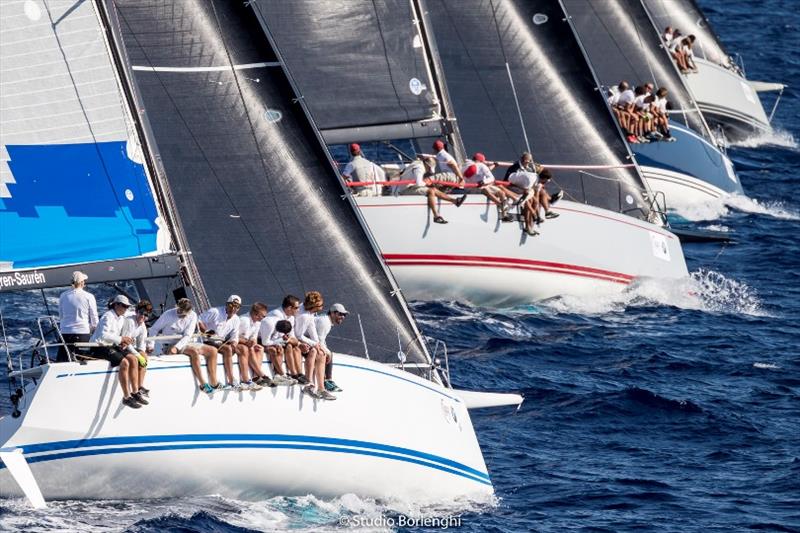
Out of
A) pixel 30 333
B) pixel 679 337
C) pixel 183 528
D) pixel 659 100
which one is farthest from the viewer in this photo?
pixel 659 100

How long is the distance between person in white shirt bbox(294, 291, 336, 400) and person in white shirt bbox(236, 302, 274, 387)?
1.51 ft

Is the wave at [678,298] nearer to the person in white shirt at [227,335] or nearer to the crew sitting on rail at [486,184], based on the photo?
the crew sitting on rail at [486,184]

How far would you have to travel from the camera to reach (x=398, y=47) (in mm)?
33469

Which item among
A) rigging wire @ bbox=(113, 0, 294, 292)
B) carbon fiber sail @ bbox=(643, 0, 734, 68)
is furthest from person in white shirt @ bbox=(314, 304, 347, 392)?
carbon fiber sail @ bbox=(643, 0, 734, 68)

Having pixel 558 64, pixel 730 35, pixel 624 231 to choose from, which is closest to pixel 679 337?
pixel 624 231

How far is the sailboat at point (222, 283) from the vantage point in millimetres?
20625

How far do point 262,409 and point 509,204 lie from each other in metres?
12.7

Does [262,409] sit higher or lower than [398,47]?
lower

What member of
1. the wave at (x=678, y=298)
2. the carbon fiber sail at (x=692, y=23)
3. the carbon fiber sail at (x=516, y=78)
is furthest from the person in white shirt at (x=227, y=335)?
the carbon fiber sail at (x=692, y=23)

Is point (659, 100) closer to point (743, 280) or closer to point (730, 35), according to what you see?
point (743, 280)

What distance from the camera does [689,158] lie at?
44.6 meters

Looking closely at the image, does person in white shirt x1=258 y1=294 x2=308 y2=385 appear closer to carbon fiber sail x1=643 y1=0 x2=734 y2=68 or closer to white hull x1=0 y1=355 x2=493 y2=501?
white hull x1=0 y1=355 x2=493 y2=501

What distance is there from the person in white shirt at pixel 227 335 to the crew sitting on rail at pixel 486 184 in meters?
11.1

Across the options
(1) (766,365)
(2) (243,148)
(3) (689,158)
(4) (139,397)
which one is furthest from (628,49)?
(4) (139,397)
